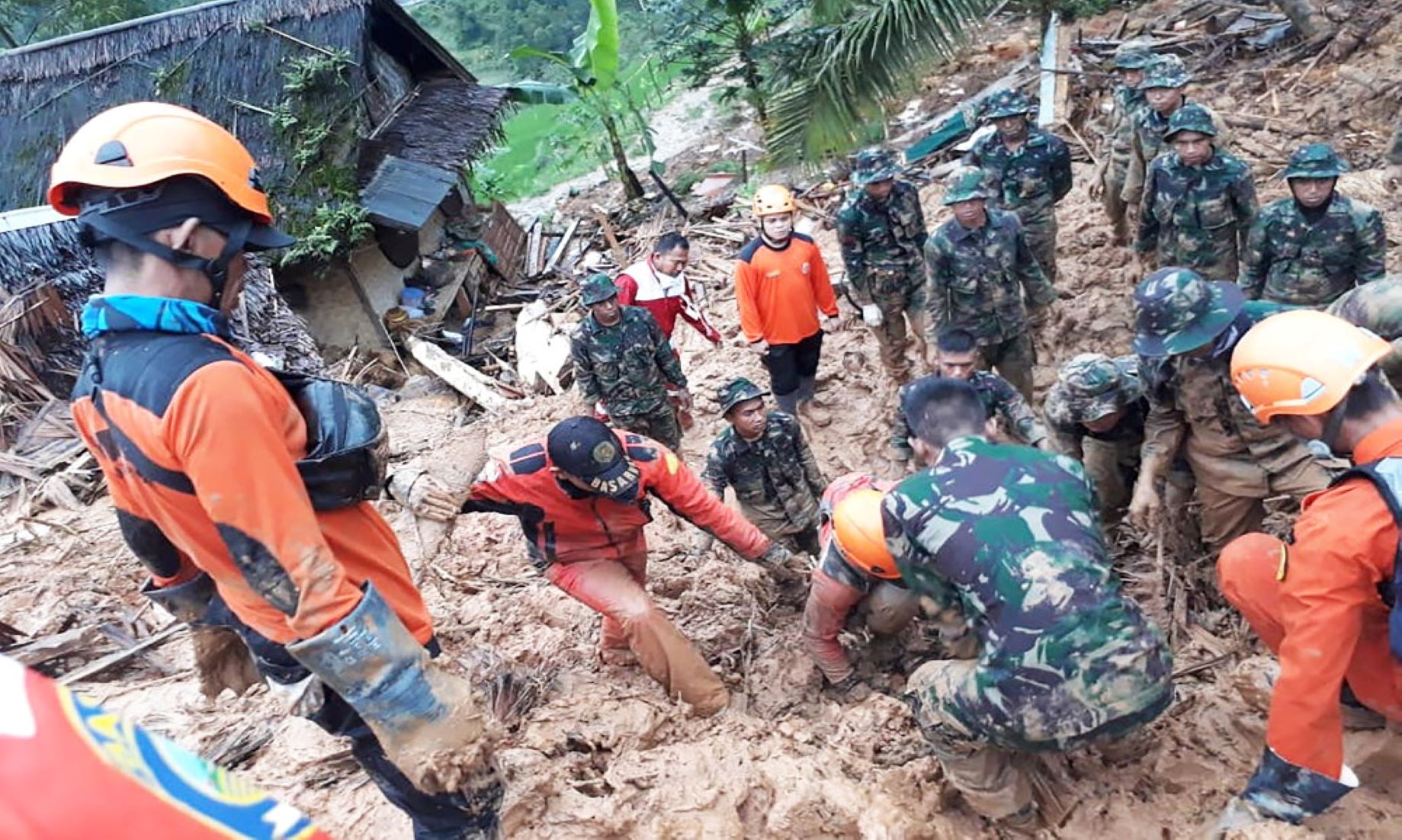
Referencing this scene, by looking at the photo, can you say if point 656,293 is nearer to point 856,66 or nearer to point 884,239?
point 884,239

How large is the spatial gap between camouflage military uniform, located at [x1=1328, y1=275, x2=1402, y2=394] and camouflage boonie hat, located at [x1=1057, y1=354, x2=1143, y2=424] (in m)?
0.87

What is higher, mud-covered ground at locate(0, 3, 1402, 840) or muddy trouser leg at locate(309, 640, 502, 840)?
muddy trouser leg at locate(309, 640, 502, 840)

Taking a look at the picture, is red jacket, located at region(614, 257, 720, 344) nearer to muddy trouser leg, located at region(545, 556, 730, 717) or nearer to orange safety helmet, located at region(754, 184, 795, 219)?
orange safety helmet, located at region(754, 184, 795, 219)

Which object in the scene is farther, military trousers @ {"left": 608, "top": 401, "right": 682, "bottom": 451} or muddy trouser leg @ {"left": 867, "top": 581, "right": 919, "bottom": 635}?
military trousers @ {"left": 608, "top": 401, "right": 682, "bottom": 451}

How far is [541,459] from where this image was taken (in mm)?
4172

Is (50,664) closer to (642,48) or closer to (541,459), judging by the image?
(541,459)

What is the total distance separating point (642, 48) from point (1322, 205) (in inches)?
1038

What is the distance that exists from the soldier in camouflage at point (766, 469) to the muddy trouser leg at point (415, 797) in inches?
110

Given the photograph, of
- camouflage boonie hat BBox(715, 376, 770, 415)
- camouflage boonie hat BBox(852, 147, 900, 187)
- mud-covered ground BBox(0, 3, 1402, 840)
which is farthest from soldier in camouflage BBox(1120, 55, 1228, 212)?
camouflage boonie hat BBox(715, 376, 770, 415)

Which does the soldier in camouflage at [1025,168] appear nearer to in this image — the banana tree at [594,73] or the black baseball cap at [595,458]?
the black baseball cap at [595,458]

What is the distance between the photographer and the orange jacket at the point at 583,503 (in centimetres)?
413

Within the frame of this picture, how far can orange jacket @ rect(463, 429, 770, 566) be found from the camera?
163 inches

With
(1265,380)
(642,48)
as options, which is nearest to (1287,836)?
(1265,380)

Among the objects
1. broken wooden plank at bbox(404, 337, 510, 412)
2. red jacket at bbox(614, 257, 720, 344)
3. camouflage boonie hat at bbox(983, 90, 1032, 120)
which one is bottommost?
broken wooden plank at bbox(404, 337, 510, 412)
